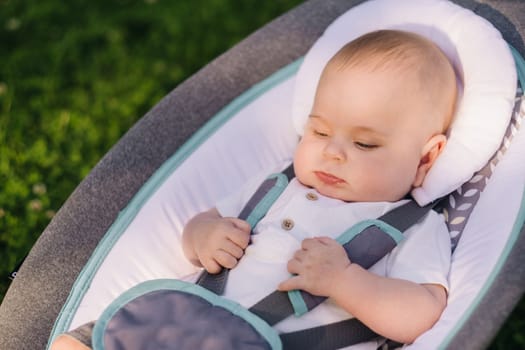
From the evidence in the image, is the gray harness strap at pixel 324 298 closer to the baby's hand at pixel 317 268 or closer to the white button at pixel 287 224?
the baby's hand at pixel 317 268

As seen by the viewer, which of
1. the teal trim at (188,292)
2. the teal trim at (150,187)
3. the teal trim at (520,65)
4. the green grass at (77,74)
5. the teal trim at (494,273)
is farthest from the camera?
the green grass at (77,74)

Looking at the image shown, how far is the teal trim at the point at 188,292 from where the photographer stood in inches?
63.2

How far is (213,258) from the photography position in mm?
1812

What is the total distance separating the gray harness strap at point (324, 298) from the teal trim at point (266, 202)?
0.52 ft

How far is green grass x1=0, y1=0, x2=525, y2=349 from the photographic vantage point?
2.67 meters

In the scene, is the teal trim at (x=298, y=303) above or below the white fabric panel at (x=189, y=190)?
above

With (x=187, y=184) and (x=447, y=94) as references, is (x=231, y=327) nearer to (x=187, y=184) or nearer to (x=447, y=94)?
(x=187, y=184)

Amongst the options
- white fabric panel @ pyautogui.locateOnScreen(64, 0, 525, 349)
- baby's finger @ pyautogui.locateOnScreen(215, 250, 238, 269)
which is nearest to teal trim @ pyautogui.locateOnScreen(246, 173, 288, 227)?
baby's finger @ pyautogui.locateOnScreen(215, 250, 238, 269)

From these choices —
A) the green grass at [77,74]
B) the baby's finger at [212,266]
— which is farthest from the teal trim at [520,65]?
the green grass at [77,74]

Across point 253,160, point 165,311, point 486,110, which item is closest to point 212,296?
point 165,311

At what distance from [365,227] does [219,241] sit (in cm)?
33

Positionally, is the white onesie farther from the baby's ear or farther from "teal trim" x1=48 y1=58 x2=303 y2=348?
"teal trim" x1=48 y1=58 x2=303 y2=348

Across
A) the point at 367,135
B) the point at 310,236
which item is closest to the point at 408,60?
the point at 367,135

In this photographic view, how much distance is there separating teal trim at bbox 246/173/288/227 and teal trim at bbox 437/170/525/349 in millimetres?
550
